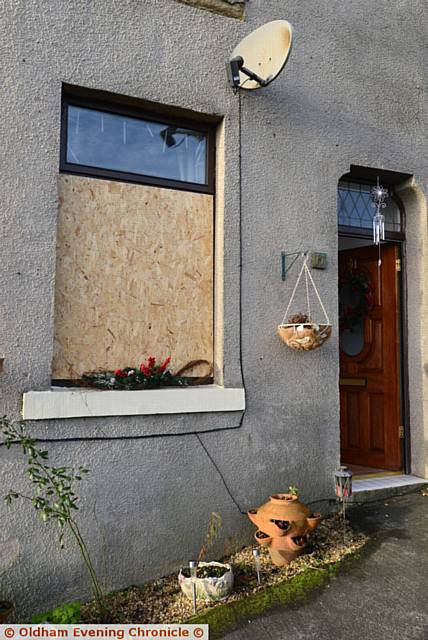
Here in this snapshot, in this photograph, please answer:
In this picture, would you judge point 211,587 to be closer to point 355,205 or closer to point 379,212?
point 355,205

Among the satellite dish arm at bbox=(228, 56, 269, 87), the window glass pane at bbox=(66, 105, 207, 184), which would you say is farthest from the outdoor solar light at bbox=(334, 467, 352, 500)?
the satellite dish arm at bbox=(228, 56, 269, 87)

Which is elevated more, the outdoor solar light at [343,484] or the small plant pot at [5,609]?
the outdoor solar light at [343,484]

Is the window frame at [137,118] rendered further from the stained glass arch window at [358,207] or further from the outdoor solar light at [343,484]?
the outdoor solar light at [343,484]

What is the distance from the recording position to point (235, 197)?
14.6 feet

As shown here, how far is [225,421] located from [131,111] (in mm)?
2553

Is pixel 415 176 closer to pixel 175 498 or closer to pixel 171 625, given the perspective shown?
pixel 175 498

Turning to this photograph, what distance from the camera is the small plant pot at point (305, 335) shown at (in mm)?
4184

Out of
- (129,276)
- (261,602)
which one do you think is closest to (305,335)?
(129,276)

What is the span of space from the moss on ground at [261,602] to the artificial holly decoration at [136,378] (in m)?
1.57

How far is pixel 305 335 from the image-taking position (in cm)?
419

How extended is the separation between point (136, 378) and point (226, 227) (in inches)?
55.2

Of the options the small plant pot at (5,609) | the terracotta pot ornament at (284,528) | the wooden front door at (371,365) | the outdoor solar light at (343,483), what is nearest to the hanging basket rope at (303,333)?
the outdoor solar light at (343,483)

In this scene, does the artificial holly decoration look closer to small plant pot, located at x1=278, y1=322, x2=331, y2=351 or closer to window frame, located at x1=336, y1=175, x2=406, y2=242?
small plant pot, located at x1=278, y1=322, x2=331, y2=351

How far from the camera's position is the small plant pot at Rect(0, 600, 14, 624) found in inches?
129
